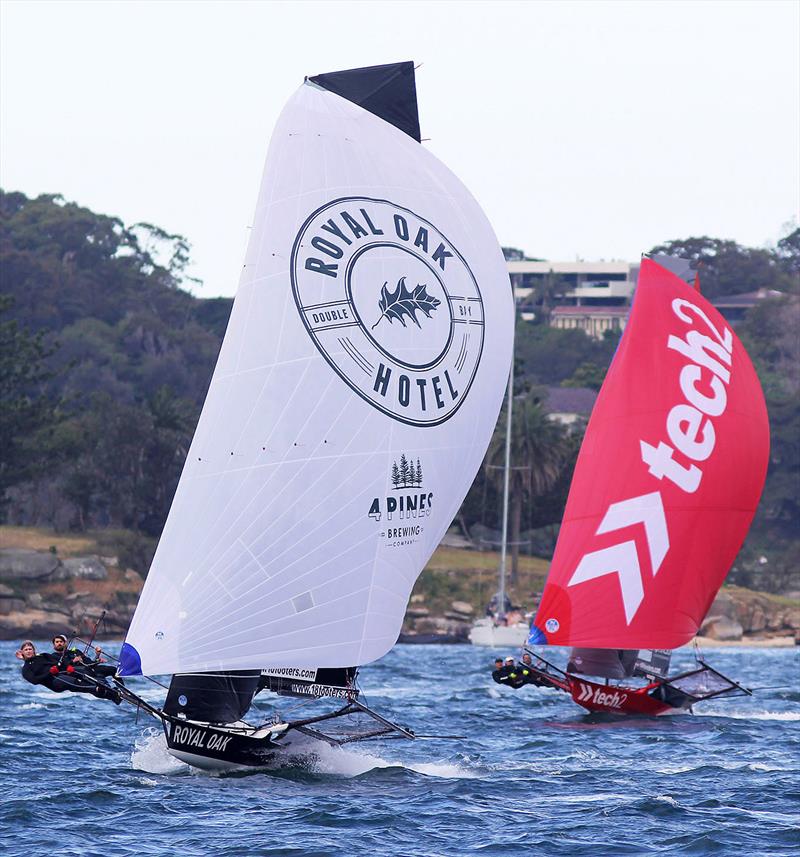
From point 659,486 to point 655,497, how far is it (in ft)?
0.66

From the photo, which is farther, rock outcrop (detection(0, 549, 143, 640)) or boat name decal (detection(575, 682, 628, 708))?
rock outcrop (detection(0, 549, 143, 640))

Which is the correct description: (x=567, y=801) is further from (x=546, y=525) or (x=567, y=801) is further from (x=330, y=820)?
(x=546, y=525)

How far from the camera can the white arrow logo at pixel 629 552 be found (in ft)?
93.0

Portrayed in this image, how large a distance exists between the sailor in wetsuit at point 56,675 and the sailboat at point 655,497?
10582mm

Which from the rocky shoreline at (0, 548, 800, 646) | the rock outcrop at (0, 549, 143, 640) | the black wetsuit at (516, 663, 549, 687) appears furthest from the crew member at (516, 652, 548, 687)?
the rock outcrop at (0, 549, 143, 640)

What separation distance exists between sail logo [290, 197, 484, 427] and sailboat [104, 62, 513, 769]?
0.08 feet

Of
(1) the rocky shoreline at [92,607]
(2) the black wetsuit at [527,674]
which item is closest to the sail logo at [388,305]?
(2) the black wetsuit at [527,674]

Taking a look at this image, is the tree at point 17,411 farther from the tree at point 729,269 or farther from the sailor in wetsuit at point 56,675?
the tree at point 729,269

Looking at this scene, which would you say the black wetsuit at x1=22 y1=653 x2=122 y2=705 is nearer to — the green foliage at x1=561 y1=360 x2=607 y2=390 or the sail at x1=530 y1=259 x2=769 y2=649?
the sail at x1=530 y1=259 x2=769 y2=649

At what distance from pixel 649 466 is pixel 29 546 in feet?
142

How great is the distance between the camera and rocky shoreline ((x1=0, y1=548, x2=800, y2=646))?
206ft

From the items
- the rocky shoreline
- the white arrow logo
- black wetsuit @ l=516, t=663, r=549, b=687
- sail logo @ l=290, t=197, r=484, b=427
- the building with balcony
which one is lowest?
the rocky shoreline

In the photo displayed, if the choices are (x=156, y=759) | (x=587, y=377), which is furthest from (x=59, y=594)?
(x=587, y=377)

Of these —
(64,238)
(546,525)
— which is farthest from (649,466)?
(64,238)
